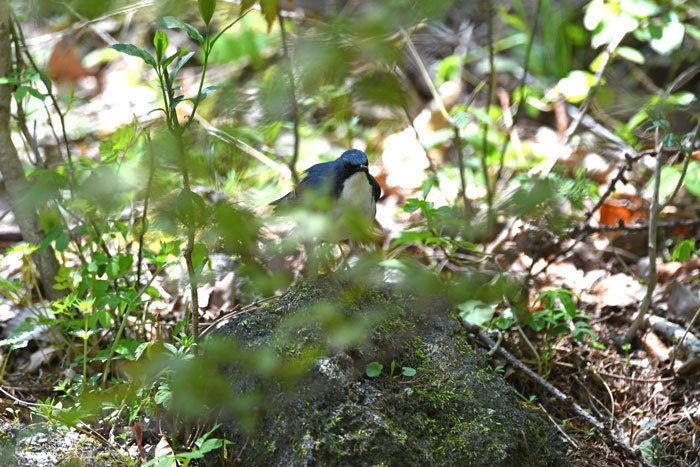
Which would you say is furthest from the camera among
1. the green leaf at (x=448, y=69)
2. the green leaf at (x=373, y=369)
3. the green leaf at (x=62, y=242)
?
the green leaf at (x=448, y=69)

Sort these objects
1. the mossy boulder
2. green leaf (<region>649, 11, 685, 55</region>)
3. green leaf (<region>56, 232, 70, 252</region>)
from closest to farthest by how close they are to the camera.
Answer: the mossy boulder → green leaf (<region>56, 232, 70, 252</region>) → green leaf (<region>649, 11, 685, 55</region>)

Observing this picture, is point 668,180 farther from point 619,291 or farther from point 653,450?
point 653,450

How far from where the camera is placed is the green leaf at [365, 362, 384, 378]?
7.16ft

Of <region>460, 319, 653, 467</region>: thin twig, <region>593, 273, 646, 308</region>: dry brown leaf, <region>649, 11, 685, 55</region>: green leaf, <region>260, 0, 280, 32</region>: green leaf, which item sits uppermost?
<region>260, 0, 280, 32</region>: green leaf

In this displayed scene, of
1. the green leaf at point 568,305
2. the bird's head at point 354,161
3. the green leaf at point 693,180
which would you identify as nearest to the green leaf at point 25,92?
the bird's head at point 354,161

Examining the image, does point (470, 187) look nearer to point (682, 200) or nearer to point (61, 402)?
point (682, 200)

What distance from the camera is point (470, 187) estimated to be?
4535mm

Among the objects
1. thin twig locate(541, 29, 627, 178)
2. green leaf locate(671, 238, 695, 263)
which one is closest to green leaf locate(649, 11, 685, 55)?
thin twig locate(541, 29, 627, 178)

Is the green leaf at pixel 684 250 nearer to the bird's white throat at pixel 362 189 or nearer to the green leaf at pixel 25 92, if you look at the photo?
the bird's white throat at pixel 362 189

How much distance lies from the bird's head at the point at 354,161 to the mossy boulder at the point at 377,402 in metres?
0.57

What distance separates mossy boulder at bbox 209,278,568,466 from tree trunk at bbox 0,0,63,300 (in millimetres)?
1267

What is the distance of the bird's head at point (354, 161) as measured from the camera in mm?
2693

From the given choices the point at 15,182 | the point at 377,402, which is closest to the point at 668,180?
the point at 377,402

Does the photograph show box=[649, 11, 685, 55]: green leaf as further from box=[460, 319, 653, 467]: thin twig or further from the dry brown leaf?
box=[460, 319, 653, 467]: thin twig
